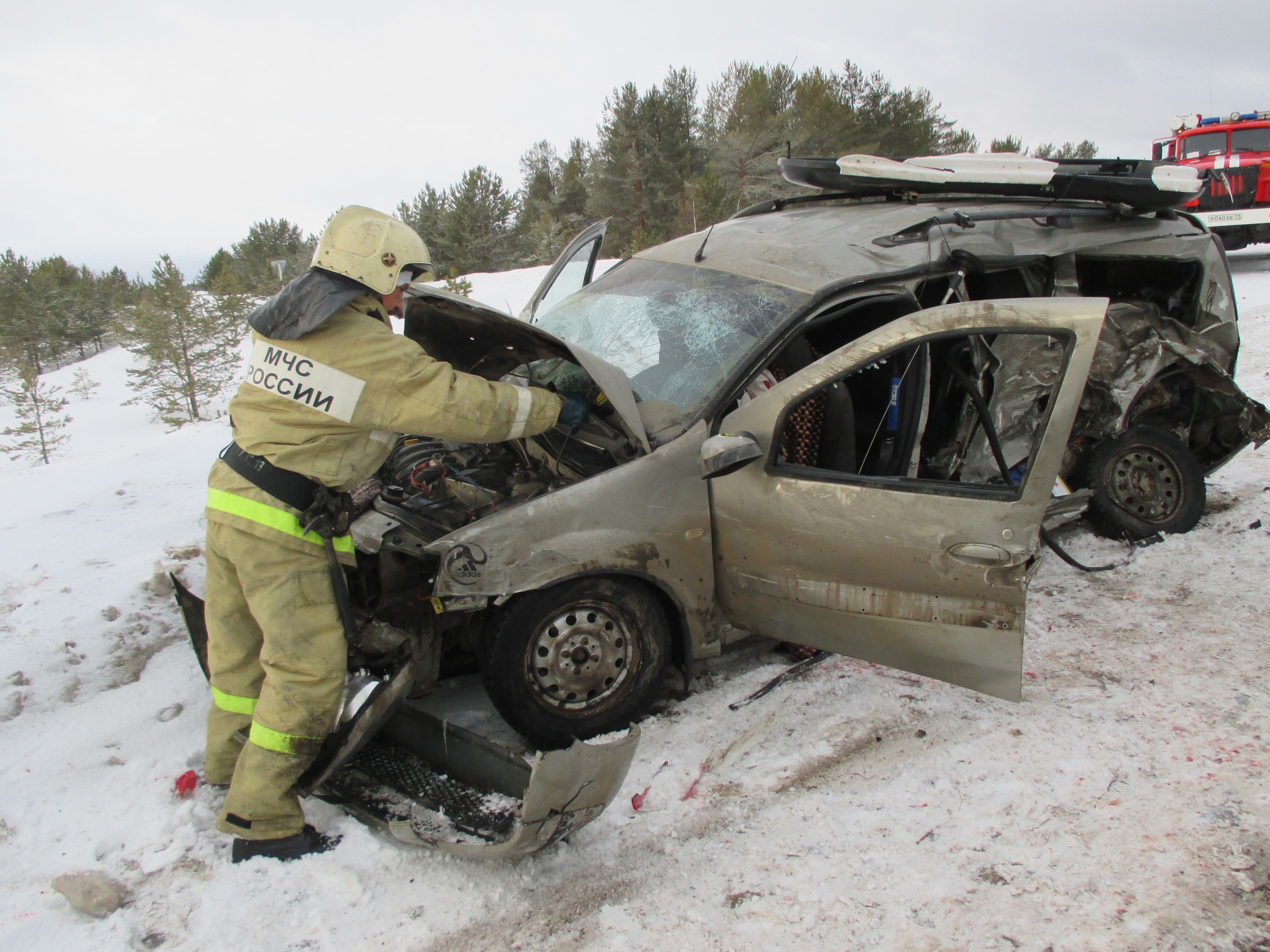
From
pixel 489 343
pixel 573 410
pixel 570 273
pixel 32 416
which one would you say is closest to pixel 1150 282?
pixel 570 273

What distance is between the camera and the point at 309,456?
94.7 inches

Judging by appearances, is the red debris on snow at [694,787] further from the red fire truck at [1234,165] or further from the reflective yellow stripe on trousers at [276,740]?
the red fire truck at [1234,165]

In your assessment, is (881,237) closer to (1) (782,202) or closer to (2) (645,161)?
(1) (782,202)

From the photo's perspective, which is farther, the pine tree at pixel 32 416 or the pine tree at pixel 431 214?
the pine tree at pixel 431 214

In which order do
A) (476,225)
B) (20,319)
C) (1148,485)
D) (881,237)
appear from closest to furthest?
(881,237) → (1148,485) → (476,225) → (20,319)

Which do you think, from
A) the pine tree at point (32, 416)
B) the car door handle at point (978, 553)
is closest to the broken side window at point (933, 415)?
the car door handle at point (978, 553)

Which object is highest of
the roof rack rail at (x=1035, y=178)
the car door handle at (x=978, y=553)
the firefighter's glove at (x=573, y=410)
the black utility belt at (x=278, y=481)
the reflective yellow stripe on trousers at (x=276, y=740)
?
the roof rack rail at (x=1035, y=178)

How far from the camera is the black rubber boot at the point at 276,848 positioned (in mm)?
2357

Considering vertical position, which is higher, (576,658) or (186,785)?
(576,658)

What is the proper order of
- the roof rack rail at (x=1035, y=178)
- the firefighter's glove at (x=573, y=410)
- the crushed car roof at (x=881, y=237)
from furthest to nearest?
the roof rack rail at (x=1035, y=178), the crushed car roof at (x=881, y=237), the firefighter's glove at (x=573, y=410)

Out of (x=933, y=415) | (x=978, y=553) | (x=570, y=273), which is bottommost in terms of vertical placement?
(x=978, y=553)

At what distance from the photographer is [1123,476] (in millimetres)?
4488

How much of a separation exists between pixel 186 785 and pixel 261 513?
106cm

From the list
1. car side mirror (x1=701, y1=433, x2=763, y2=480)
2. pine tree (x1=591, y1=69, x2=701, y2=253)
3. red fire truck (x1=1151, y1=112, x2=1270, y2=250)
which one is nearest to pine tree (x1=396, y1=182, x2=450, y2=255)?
pine tree (x1=591, y1=69, x2=701, y2=253)
